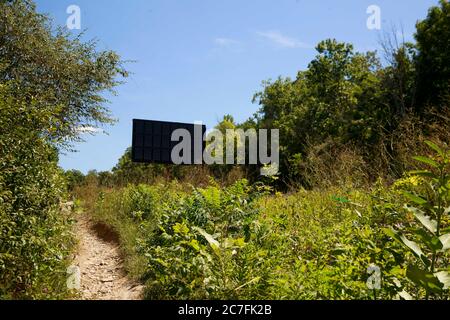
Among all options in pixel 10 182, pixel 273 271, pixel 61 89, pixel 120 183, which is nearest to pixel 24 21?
pixel 61 89

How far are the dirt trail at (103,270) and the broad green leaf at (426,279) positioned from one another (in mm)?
2626

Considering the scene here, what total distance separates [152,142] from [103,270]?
12.3 metres

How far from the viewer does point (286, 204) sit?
272 inches

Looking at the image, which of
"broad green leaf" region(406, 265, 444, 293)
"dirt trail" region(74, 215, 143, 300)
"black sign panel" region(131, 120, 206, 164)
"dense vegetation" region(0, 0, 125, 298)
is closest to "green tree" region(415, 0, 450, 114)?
"black sign panel" region(131, 120, 206, 164)

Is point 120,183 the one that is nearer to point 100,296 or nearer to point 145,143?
point 145,143

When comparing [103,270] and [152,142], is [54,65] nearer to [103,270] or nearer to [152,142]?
[152,142]

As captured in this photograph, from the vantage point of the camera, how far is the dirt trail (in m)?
4.47

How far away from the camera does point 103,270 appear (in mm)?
5746

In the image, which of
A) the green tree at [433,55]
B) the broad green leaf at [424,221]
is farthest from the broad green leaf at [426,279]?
the green tree at [433,55]

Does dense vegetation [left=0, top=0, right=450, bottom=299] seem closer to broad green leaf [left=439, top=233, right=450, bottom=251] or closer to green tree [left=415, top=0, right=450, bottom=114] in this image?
broad green leaf [left=439, top=233, right=450, bottom=251]

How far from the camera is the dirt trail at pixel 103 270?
4469mm

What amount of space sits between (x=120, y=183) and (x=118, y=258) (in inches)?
354

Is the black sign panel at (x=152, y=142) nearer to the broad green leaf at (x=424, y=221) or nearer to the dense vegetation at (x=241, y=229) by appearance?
the dense vegetation at (x=241, y=229)

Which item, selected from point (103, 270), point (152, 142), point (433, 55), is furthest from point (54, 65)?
point (433, 55)
